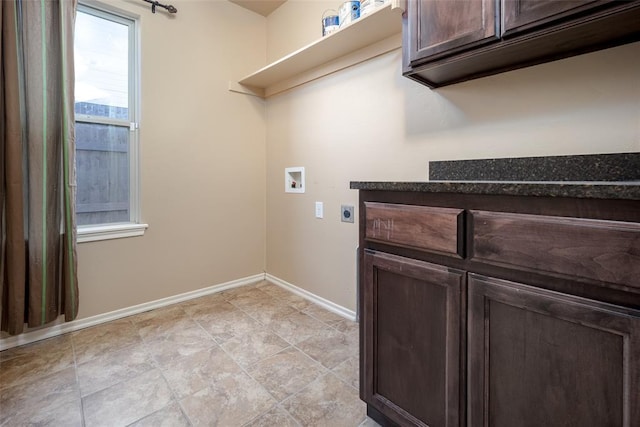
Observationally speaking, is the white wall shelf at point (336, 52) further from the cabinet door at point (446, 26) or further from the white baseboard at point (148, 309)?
the white baseboard at point (148, 309)

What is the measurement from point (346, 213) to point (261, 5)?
2016 millimetres

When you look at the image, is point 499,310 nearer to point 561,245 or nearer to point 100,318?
point 561,245

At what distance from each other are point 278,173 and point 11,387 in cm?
209

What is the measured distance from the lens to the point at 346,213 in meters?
2.14

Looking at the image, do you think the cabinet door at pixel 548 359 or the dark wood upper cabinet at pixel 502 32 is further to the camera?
the dark wood upper cabinet at pixel 502 32

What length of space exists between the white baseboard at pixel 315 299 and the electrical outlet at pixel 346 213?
0.66 metres

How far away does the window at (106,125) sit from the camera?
200 centimetres

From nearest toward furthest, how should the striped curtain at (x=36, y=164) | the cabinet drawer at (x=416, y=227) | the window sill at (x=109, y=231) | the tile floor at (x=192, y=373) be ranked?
the cabinet drawer at (x=416, y=227) < the tile floor at (x=192, y=373) < the striped curtain at (x=36, y=164) < the window sill at (x=109, y=231)

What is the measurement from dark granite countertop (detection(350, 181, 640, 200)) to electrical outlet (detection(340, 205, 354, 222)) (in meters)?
1.12

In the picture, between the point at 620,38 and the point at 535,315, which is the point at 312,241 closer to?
the point at 535,315

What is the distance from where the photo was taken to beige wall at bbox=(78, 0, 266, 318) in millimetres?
2162

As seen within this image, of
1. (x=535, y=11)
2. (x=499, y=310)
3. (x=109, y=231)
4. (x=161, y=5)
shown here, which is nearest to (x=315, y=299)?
(x=109, y=231)

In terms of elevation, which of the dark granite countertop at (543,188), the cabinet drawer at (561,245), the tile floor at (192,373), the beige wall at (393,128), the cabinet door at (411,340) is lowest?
the tile floor at (192,373)

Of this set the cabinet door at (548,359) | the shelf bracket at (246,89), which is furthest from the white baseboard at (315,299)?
the shelf bracket at (246,89)
